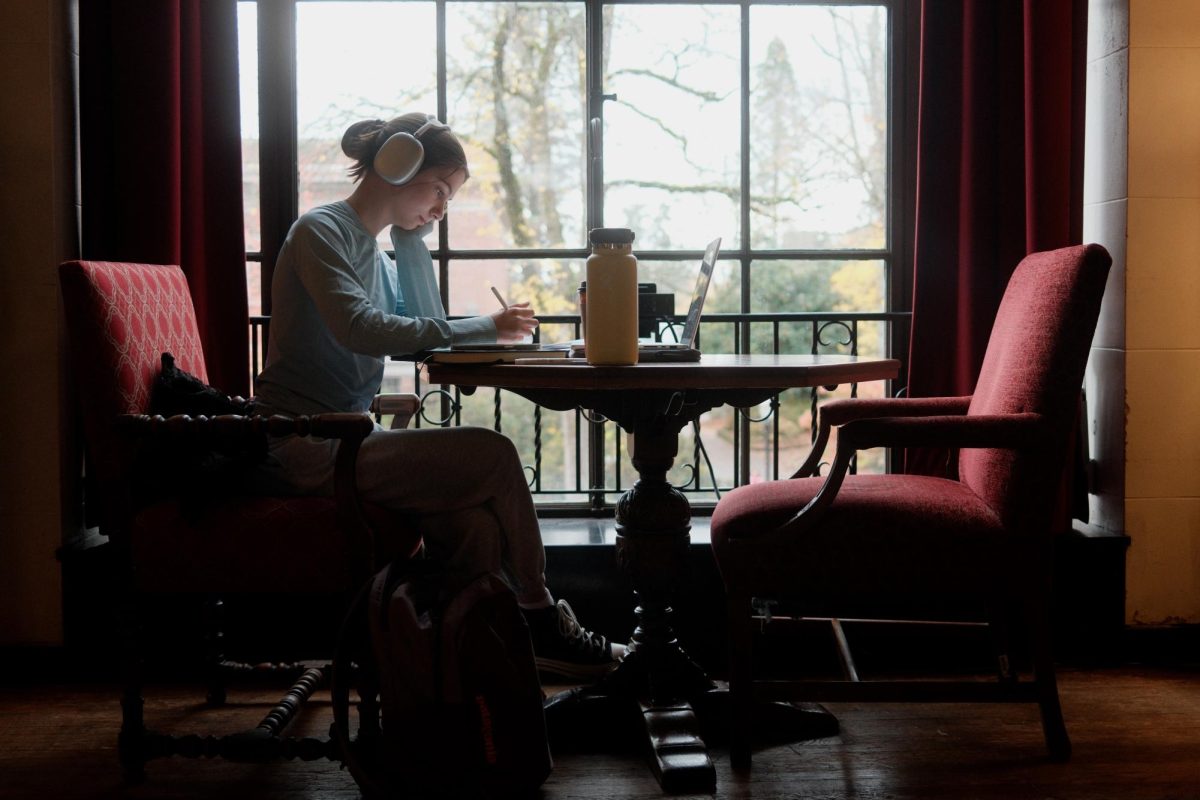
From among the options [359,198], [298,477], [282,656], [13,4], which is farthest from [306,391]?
[13,4]

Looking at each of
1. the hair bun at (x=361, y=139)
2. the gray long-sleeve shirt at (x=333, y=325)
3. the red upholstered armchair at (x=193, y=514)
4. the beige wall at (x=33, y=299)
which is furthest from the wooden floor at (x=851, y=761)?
the hair bun at (x=361, y=139)

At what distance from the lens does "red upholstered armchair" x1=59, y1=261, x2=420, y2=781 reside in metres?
1.76

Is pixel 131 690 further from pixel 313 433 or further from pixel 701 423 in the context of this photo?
pixel 701 423

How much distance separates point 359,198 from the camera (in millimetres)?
2133

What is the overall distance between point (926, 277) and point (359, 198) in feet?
4.67

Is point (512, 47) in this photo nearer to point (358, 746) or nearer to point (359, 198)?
point (359, 198)

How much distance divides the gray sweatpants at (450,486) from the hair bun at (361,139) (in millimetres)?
583

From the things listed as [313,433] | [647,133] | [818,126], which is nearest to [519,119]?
[647,133]

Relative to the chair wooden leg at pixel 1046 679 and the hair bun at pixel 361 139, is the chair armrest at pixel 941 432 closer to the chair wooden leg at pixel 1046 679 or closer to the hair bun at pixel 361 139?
the chair wooden leg at pixel 1046 679

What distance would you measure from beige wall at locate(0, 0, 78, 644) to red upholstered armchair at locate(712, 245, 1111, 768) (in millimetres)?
1626

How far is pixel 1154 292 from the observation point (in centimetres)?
254

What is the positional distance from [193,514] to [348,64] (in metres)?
1.66

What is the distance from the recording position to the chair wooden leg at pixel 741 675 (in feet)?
6.09

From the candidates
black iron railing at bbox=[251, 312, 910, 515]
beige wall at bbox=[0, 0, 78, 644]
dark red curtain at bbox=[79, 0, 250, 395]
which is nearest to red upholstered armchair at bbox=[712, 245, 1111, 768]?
black iron railing at bbox=[251, 312, 910, 515]
